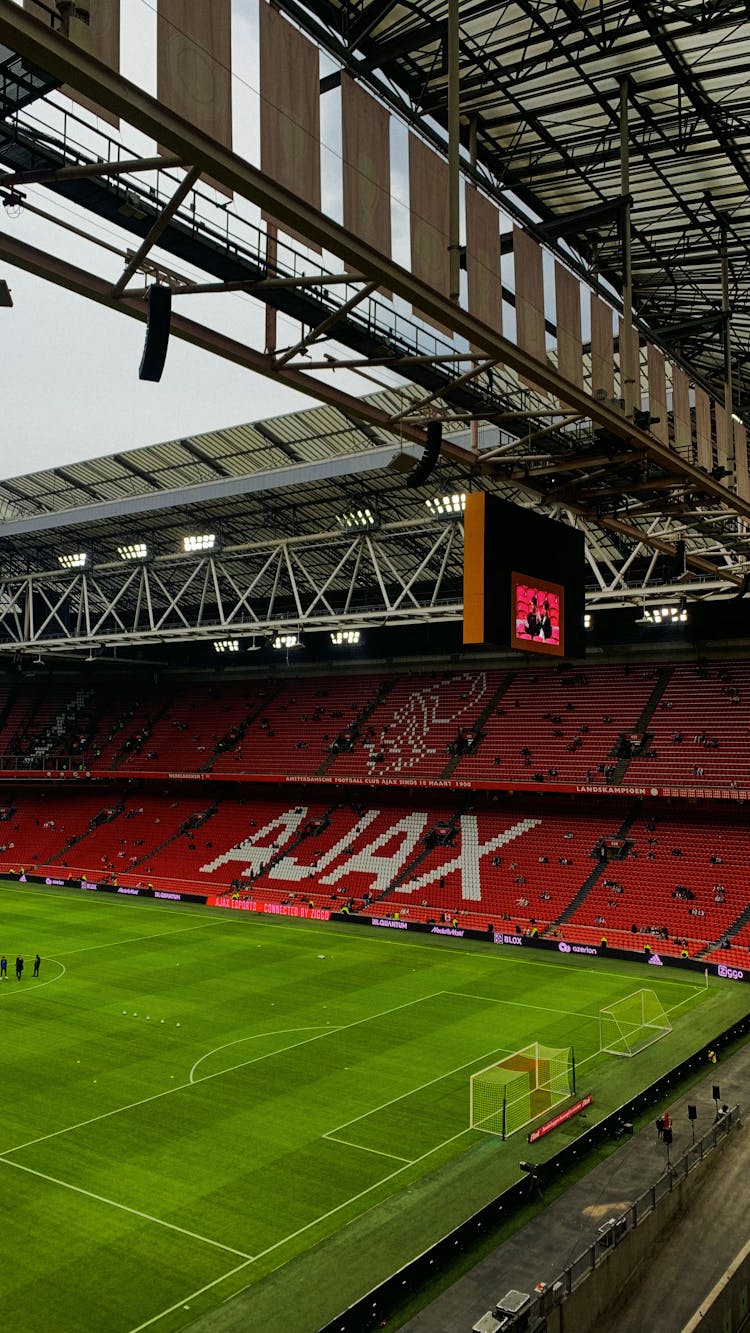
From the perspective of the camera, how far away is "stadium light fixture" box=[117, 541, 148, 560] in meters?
45.1

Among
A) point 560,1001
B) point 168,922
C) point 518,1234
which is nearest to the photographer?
point 518,1234

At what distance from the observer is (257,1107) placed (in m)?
23.1

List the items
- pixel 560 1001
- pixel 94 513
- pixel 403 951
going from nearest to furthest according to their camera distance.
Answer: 1. pixel 560 1001
2. pixel 403 951
3. pixel 94 513

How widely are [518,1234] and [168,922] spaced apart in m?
33.0

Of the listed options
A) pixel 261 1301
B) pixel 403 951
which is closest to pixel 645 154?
pixel 261 1301

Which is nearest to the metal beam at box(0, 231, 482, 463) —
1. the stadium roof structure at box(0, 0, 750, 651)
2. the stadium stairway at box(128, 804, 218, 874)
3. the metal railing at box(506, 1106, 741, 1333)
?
the stadium roof structure at box(0, 0, 750, 651)

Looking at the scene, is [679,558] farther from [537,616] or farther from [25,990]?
[25,990]

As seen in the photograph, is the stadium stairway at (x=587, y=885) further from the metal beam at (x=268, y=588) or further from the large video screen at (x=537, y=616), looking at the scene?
the large video screen at (x=537, y=616)

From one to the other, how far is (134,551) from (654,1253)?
36.5 m

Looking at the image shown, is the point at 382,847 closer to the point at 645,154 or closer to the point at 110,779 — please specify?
the point at 110,779

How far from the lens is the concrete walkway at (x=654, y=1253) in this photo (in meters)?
14.3

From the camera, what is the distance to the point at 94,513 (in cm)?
4378

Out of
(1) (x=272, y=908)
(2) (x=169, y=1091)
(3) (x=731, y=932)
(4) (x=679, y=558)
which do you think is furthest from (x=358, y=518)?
(2) (x=169, y=1091)

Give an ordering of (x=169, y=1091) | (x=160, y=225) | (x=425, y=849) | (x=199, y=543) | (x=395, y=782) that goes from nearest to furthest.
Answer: (x=160, y=225) < (x=169, y=1091) < (x=199, y=543) < (x=425, y=849) < (x=395, y=782)
